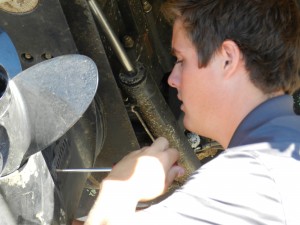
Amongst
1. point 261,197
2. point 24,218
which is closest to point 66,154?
point 24,218

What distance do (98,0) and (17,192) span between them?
2.51 feet

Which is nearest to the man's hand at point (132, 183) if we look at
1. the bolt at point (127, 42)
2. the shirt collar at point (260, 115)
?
the shirt collar at point (260, 115)

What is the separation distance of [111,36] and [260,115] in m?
0.63

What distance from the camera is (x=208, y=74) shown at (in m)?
1.68

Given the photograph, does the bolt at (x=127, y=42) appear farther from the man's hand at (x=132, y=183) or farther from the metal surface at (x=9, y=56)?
the man's hand at (x=132, y=183)

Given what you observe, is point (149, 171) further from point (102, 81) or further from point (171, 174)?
point (102, 81)

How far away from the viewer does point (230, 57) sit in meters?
1.69

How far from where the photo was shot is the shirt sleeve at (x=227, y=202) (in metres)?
1.24

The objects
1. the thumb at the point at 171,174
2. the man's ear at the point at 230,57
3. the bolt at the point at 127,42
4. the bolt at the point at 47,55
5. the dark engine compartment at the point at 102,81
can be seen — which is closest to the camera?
the thumb at the point at 171,174

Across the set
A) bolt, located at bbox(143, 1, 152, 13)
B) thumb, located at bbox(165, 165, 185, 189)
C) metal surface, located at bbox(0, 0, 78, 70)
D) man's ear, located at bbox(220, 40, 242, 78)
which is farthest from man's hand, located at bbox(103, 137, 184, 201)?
bolt, located at bbox(143, 1, 152, 13)

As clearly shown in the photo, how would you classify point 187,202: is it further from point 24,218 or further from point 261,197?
point 24,218

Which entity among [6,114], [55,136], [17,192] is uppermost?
[6,114]

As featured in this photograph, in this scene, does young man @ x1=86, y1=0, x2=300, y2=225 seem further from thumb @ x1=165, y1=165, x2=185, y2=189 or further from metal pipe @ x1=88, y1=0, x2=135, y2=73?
metal pipe @ x1=88, y1=0, x2=135, y2=73

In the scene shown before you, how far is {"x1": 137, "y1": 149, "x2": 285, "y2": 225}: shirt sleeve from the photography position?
1236 mm
